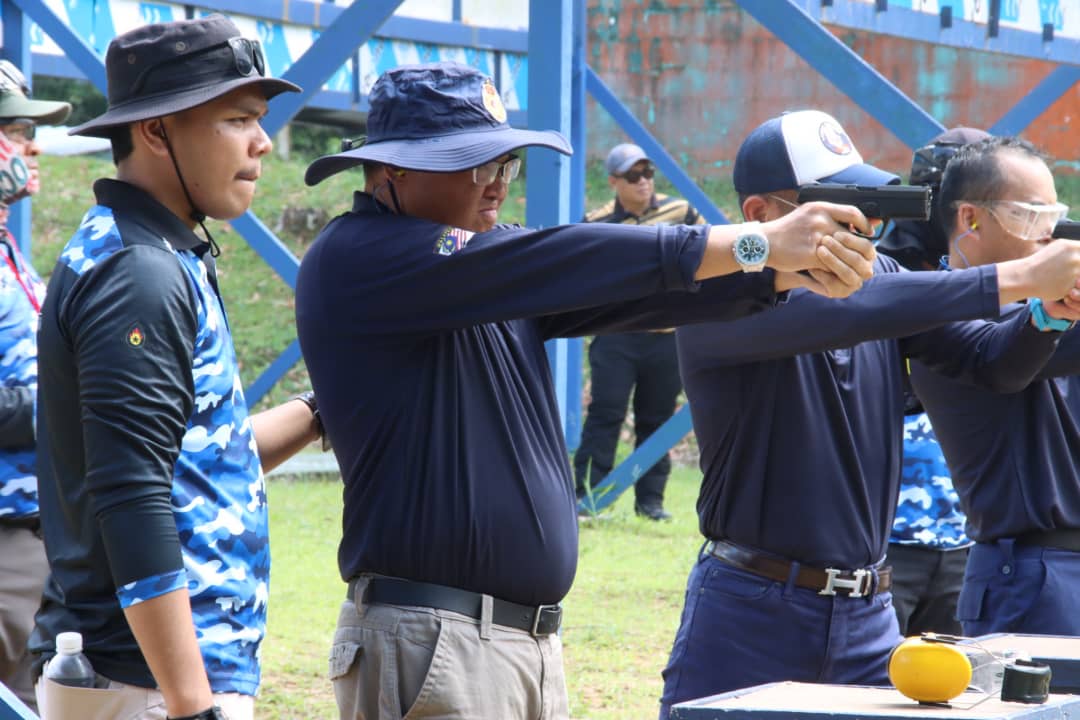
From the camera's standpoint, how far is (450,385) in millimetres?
2613

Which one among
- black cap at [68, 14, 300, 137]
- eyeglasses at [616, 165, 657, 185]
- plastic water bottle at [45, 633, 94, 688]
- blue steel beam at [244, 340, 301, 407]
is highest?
black cap at [68, 14, 300, 137]

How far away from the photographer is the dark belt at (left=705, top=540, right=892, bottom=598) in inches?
121

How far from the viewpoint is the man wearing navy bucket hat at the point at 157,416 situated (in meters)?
2.22

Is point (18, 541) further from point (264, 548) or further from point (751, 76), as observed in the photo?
point (751, 76)

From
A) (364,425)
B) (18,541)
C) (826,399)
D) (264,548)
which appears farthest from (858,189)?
(18,541)

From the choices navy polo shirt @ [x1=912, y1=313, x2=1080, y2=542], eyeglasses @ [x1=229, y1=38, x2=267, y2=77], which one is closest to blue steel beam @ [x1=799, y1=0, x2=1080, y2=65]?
navy polo shirt @ [x1=912, y1=313, x2=1080, y2=542]

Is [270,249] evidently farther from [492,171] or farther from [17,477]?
[492,171]

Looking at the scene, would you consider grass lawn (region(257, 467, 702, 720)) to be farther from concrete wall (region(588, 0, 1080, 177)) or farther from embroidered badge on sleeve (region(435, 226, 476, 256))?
concrete wall (region(588, 0, 1080, 177))

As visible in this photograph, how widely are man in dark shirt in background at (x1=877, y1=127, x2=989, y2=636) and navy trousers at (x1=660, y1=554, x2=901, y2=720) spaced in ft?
3.77

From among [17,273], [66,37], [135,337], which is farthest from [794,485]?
[66,37]

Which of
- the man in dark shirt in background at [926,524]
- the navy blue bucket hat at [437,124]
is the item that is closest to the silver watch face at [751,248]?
the navy blue bucket hat at [437,124]

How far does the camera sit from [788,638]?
3.06m

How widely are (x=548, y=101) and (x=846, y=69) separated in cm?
109

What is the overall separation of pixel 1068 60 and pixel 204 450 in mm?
5576
